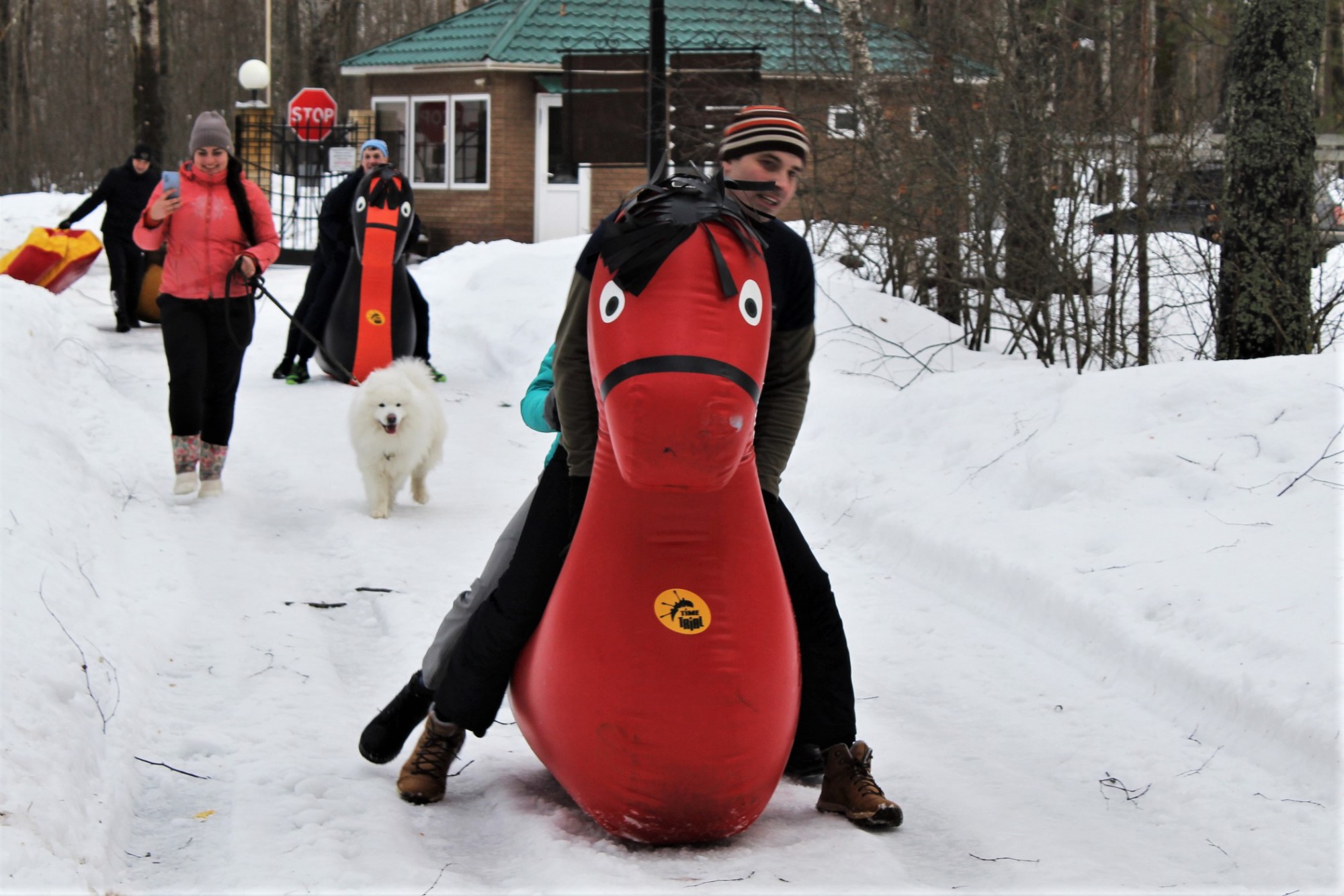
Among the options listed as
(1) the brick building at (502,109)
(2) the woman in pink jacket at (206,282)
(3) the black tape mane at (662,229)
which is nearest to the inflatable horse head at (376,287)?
(2) the woman in pink jacket at (206,282)

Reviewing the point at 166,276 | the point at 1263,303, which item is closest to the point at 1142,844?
the point at 1263,303

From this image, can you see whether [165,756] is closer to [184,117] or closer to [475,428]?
[475,428]

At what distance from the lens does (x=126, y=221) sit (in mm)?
14781

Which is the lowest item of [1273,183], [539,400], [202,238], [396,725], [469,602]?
[396,725]

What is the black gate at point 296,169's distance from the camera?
918 inches

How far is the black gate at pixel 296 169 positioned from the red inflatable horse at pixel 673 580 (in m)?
19.7

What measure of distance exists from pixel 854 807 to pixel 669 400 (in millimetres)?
1411

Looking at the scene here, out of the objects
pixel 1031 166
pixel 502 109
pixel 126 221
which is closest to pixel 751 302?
pixel 1031 166

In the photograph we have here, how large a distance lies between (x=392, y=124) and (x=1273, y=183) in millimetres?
21725

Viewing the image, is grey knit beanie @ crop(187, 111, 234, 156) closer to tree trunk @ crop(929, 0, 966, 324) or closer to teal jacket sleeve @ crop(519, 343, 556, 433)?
teal jacket sleeve @ crop(519, 343, 556, 433)

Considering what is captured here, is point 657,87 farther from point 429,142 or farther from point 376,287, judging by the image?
point 429,142

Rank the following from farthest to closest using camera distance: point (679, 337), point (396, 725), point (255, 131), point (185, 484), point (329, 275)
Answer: point (255, 131) < point (329, 275) < point (185, 484) < point (396, 725) < point (679, 337)

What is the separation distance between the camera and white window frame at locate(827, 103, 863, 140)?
41.2 feet

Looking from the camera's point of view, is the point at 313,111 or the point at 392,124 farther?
the point at 313,111
